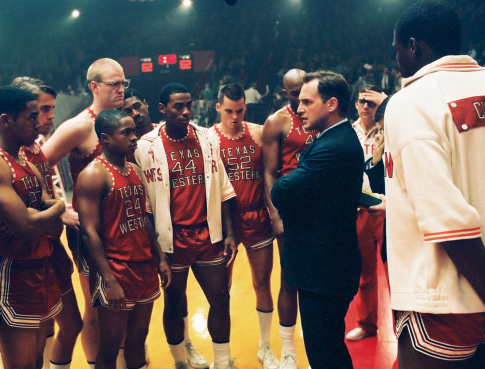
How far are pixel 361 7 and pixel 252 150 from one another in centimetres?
1417

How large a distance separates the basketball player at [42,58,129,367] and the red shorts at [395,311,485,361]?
2056 millimetres

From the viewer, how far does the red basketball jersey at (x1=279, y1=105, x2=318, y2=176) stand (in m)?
3.16

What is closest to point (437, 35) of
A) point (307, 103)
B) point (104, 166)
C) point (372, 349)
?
point (307, 103)

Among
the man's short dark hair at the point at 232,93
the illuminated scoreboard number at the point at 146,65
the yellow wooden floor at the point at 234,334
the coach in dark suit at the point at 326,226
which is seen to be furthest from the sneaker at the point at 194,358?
the illuminated scoreboard number at the point at 146,65

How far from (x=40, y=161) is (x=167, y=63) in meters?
13.7

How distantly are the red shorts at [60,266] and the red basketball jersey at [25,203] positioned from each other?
1.12ft

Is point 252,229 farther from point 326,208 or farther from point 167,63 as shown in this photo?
point 167,63

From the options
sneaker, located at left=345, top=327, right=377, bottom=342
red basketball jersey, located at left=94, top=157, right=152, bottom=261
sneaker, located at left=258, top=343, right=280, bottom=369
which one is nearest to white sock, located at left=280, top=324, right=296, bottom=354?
sneaker, located at left=258, top=343, right=280, bottom=369

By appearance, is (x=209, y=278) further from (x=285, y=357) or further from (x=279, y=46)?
(x=279, y=46)

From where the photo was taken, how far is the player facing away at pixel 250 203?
10.6ft

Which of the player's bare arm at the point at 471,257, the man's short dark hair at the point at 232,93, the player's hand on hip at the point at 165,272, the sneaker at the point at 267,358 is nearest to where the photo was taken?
the player's bare arm at the point at 471,257

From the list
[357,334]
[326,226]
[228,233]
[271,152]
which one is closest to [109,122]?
[228,233]

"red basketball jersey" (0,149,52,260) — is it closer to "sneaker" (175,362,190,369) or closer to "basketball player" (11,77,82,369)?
"basketball player" (11,77,82,369)

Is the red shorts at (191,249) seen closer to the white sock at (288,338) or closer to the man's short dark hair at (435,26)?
the white sock at (288,338)
